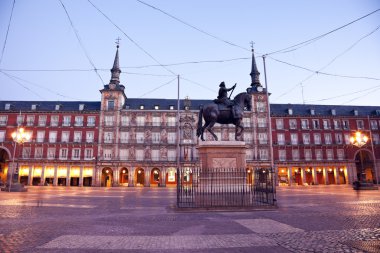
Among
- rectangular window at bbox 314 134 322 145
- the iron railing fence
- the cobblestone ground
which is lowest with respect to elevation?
the cobblestone ground

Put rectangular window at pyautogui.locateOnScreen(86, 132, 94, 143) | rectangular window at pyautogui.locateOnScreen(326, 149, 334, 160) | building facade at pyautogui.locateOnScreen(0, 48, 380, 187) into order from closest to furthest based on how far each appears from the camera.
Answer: building facade at pyautogui.locateOnScreen(0, 48, 380, 187), rectangular window at pyautogui.locateOnScreen(86, 132, 94, 143), rectangular window at pyautogui.locateOnScreen(326, 149, 334, 160)

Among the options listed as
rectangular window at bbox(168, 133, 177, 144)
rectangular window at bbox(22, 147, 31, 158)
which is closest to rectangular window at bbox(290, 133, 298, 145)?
rectangular window at bbox(168, 133, 177, 144)

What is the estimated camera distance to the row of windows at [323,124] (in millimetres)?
47375

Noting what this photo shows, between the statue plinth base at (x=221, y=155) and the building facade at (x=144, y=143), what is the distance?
32.5 m

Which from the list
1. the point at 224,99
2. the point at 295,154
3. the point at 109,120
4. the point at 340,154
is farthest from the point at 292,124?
the point at 224,99

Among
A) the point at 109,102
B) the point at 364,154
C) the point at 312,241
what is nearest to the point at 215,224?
the point at 312,241

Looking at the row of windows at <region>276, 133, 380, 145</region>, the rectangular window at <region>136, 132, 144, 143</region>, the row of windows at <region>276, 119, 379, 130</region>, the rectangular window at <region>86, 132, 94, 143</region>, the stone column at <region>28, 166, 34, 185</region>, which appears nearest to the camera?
the stone column at <region>28, 166, 34, 185</region>

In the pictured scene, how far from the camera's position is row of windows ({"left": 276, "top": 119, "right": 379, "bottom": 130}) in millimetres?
47375

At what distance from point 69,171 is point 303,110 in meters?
47.8

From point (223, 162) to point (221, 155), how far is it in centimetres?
33

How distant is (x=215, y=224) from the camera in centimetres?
679

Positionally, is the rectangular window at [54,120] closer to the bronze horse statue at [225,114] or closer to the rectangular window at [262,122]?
the rectangular window at [262,122]

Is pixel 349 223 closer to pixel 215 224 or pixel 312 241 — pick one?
pixel 312 241

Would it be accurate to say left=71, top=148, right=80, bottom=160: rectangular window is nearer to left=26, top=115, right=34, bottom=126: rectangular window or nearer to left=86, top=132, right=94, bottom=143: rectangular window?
left=86, top=132, right=94, bottom=143: rectangular window
